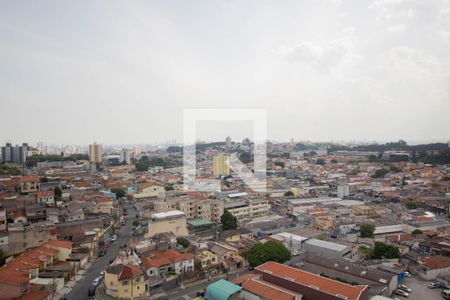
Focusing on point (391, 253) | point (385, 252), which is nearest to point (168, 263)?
point (385, 252)

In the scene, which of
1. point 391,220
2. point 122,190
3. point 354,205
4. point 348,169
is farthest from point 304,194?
point 348,169

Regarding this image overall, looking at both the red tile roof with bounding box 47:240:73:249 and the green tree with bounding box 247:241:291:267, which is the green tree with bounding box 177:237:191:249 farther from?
the red tile roof with bounding box 47:240:73:249

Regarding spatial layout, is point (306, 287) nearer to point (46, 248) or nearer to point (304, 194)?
point (46, 248)

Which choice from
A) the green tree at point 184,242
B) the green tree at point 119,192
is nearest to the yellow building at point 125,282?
the green tree at point 184,242

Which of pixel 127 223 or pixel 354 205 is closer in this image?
pixel 127 223

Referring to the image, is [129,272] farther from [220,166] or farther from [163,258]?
A: [220,166]
